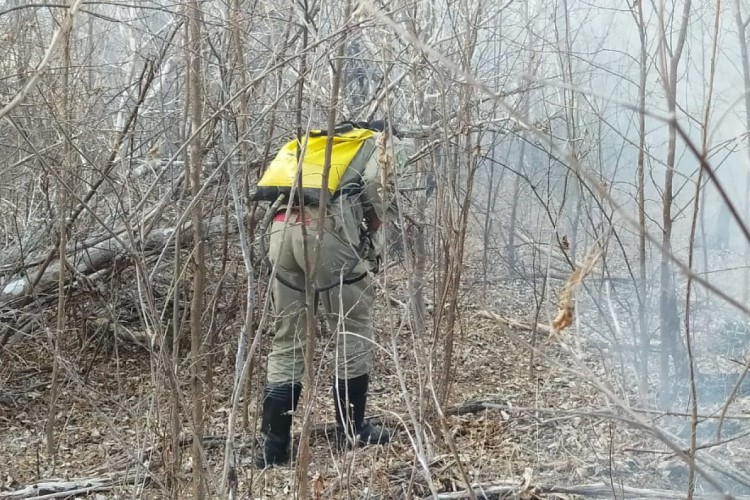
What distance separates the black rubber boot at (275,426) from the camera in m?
3.42

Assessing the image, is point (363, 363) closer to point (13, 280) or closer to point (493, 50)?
point (13, 280)

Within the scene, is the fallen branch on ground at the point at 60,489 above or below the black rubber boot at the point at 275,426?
below

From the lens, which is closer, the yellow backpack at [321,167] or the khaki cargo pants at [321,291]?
the yellow backpack at [321,167]

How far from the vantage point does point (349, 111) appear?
196 inches

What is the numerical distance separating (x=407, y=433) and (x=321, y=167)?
147 centimetres

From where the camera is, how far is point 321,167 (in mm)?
3072

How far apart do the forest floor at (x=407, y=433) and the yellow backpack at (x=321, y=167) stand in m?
0.67

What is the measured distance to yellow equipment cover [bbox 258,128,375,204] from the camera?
121 inches

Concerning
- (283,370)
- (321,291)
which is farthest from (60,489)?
(321,291)

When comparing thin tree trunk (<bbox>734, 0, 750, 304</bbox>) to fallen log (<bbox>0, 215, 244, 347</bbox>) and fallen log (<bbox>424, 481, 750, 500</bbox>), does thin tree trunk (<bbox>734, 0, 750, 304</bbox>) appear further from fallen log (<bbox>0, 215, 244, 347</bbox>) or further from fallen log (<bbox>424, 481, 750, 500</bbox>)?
fallen log (<bbox>0, 215, 244, 347</bbox>)

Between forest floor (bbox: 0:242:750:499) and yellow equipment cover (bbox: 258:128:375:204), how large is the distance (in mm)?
689

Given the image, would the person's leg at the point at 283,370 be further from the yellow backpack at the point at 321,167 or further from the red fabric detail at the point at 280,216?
the yellow backpack at the point at 321,167

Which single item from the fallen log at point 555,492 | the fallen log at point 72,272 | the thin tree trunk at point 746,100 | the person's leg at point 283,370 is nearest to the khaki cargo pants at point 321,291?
the person's leg at point 283,370

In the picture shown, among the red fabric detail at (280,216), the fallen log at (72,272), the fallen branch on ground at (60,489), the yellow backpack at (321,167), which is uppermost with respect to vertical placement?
the yellow backpack at (321,167)
